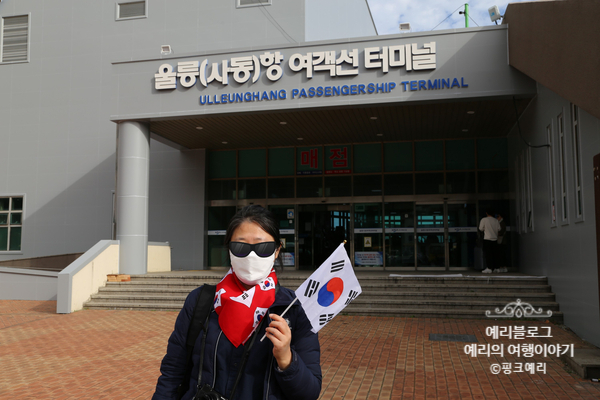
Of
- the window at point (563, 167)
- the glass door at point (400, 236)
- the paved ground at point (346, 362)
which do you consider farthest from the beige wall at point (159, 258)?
the window at point (563, 167)

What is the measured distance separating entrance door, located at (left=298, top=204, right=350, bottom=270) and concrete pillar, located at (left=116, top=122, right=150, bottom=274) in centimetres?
533

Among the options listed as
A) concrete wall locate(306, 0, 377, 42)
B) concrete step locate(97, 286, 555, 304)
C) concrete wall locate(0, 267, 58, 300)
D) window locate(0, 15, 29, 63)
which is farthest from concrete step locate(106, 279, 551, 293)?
window locate(0, 15, 29, 63)

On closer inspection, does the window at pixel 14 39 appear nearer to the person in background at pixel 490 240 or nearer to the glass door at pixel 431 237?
the glass door at pixel 431 237

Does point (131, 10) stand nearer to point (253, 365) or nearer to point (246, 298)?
point (246, 298)

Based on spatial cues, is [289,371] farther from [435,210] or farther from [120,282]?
[435,210]

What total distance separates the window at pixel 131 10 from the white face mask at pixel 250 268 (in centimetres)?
1843

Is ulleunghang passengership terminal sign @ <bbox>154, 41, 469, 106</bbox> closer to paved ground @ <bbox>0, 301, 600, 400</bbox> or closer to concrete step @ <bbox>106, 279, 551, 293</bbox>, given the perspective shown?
concrete step @ <bbox>106, 279, 551, 293</bbox>

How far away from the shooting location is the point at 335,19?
1948 cm

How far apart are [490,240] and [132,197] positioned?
9544 mm

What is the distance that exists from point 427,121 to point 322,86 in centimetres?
346

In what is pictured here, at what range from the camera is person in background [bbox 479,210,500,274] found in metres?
13.4

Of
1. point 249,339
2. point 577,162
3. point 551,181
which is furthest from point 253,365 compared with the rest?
point 551,181

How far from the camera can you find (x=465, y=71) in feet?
39.0

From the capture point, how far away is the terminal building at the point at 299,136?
10.3 meters
